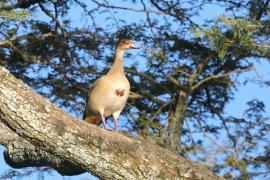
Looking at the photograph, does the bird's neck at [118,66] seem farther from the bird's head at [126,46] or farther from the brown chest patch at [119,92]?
the brown chest patch at [119,92]

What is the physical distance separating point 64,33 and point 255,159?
10.9 ft

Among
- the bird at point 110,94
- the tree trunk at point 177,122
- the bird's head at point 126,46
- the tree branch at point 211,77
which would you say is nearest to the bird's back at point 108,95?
the bird at point 110,94

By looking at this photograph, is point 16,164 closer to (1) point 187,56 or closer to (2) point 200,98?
(1) point 187,56

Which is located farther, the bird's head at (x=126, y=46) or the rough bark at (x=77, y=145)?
the bird's head at (x=126, y=46)

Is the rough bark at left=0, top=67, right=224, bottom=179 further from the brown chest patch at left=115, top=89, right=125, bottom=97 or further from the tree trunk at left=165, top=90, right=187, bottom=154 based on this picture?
the tree trunk at left=165, top=90, right=187, bottom=154

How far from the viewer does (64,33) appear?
10547 mm

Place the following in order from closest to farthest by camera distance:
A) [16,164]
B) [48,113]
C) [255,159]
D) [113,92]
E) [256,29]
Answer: [48,113] → [16,164] → [256,29] → [113,92] → [255,159]

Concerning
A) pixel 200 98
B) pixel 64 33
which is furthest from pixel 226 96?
pixel 64 33

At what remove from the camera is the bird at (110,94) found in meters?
7.36

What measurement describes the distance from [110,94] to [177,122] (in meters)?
2.58

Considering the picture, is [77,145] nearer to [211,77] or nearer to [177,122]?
[177,122]

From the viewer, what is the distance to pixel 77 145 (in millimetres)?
4125

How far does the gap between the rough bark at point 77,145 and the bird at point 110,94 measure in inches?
112

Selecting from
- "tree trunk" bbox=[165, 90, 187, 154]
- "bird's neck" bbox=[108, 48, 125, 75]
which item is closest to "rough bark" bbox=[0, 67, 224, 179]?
"bird's neck" bbox=[108, 48, 125, 75]
